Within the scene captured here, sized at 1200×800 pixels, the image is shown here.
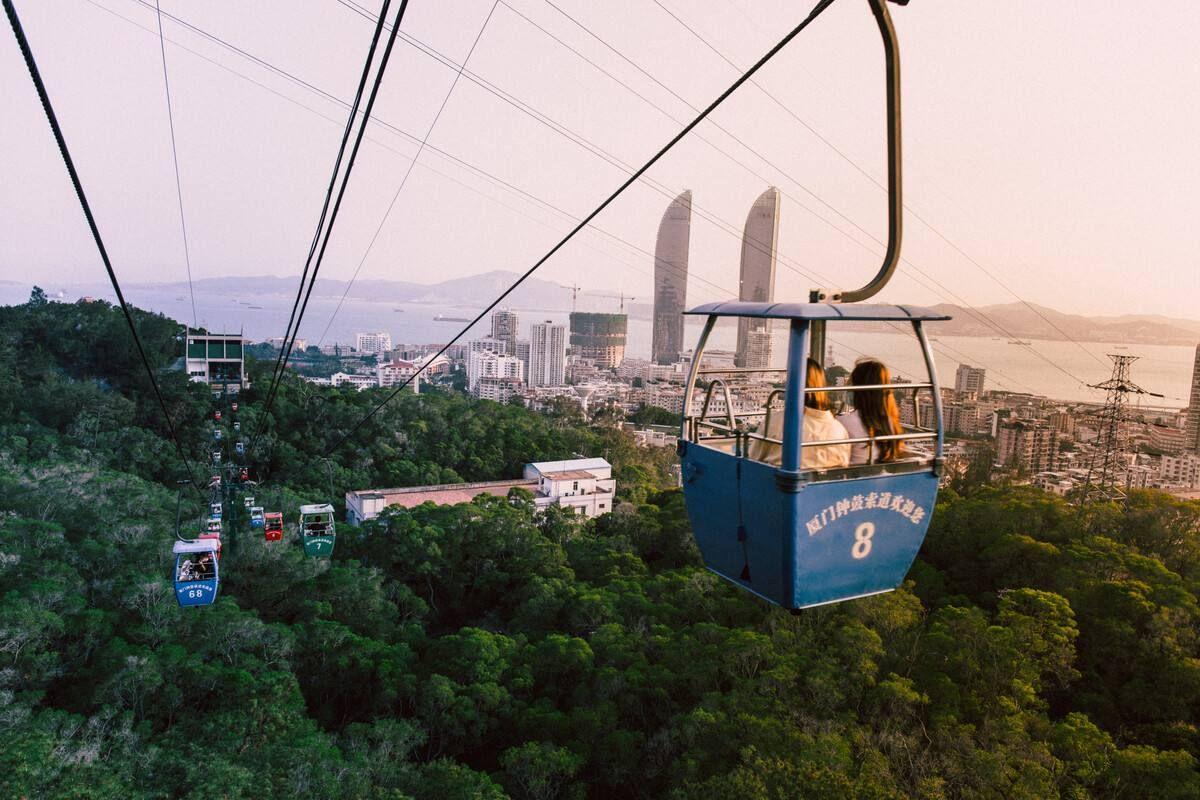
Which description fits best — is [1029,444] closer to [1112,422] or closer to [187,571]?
[1112,422]

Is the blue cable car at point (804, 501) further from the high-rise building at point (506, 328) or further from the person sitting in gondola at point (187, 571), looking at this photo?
the high-rise building at point (506, 328)

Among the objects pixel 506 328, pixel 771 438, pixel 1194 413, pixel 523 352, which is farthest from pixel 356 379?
pixel 771 438

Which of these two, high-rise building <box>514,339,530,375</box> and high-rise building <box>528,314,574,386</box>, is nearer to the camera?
high-rise building <box>528,314,574,386</box>

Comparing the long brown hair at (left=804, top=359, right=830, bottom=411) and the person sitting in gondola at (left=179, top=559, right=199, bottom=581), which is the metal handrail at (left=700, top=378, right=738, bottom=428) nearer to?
the long brown hair at (left=804, top=359, right=830, bottom=411)

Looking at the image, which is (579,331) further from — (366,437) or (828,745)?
(828,745)

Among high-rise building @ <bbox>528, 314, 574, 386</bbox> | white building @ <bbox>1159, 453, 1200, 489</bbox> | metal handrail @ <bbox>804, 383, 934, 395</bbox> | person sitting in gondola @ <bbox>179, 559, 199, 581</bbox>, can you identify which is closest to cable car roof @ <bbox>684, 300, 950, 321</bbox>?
metal handrail @ <bbox>804, 383, 934, 395</bbox>

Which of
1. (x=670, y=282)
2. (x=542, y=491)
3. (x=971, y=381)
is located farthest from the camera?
(x=670, y=282)

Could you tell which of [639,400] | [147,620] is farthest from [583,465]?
[639,400]
